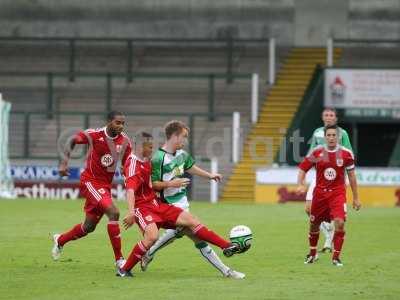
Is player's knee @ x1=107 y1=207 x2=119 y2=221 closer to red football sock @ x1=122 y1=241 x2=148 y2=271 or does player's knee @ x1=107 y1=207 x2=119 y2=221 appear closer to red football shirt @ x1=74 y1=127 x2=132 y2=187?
red football shirt @ x1=74 y1=127 x2=132 y2=187

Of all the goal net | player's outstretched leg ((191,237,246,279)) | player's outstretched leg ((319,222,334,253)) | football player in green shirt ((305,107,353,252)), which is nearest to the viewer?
player's outstretched leg ((191,237,246,279))

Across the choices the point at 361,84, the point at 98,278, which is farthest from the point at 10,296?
the point at 361,84

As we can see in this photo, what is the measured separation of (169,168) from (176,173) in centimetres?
12

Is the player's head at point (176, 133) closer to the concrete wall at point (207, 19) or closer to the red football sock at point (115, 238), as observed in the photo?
the red football sock at point (115, 238)

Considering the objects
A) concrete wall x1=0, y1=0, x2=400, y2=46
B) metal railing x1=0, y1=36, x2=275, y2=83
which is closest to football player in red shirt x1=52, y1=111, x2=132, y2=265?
metal railing x1=0, y1=36, x2=275, y2=83

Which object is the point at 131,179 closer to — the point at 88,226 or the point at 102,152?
the point at 102,152

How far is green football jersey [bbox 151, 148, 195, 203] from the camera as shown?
13758 millimetres

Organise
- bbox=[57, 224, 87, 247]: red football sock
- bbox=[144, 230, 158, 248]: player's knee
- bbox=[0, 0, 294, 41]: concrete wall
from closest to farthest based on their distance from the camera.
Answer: bbox=[144, 230, 158, 248]: player's knee, bbox=[57, 224, 87, 247]: red football sock, bbox=[0, 0, 294, 41]: concrete wall

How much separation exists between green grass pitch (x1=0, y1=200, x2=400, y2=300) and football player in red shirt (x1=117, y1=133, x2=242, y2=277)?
367 millimetres

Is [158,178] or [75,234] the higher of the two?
[158,178]

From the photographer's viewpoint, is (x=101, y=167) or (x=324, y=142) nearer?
(x=101, y=167)

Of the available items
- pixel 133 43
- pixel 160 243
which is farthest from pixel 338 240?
pixel 133 43

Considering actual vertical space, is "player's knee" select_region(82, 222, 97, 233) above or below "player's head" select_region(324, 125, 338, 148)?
below

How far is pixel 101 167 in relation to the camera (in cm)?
1544
